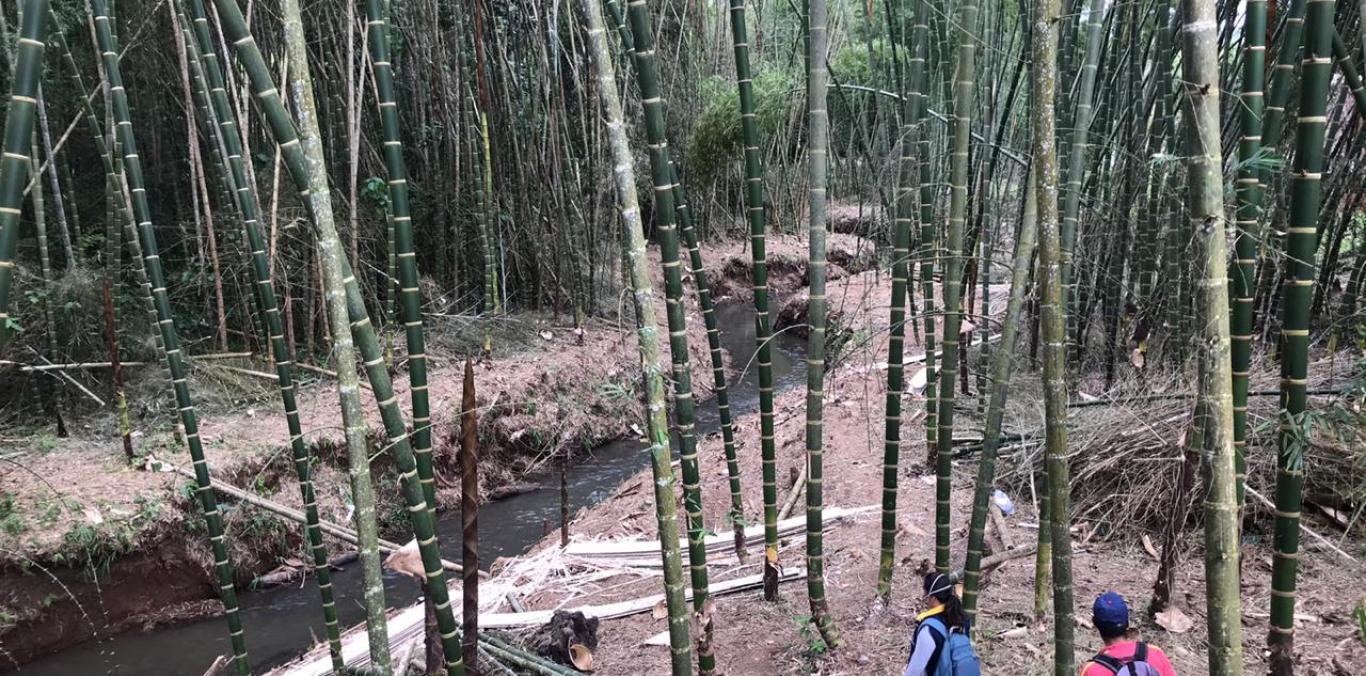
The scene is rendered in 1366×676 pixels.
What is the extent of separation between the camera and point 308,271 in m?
6.15

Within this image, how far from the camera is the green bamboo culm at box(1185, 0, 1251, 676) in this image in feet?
Answer: 3.80

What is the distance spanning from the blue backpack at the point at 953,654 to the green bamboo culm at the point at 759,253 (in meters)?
0.87

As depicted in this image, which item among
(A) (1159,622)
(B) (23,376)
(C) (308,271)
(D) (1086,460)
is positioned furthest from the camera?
(C) (308,271)

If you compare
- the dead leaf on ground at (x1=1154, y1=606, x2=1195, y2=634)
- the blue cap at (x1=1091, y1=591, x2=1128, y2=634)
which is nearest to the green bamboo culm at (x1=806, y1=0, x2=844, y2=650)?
the blue cap at (x1=1091, y1=591, x2=1128, y2=634)

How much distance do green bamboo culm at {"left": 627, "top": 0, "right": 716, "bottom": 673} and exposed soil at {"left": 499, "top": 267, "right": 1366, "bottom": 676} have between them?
2.15 ft

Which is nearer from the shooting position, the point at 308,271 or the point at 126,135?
the point at 126,135

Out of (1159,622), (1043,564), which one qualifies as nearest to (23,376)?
(1043,564)

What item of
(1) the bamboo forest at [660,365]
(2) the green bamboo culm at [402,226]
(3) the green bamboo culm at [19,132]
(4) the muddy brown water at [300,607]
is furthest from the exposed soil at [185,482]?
(3) the green bamboo culm at [19,132]

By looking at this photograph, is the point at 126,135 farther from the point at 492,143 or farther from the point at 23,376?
the point at 492,143

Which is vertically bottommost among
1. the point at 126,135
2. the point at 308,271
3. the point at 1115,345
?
the point at 1115,345

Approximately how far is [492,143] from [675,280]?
6048 mm

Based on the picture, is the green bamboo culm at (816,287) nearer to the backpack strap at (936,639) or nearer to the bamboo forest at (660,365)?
the bamboo forest at (660,365)

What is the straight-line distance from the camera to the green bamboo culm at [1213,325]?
116cm

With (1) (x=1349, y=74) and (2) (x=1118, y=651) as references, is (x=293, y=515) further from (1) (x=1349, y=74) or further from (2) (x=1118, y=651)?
(1) (x=1349, y=74)
